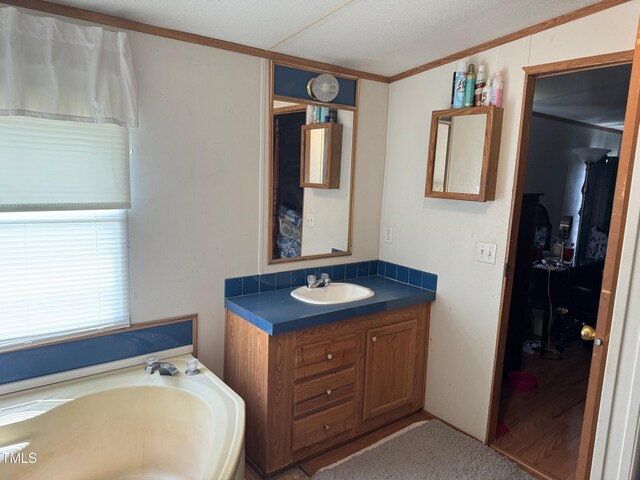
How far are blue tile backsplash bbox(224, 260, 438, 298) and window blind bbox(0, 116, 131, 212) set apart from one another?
77cm

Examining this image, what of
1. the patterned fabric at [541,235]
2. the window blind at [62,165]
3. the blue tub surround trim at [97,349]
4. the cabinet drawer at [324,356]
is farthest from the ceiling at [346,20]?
the patterned fabric at [541,235]

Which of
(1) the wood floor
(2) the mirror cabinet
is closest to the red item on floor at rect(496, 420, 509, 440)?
(1) the wood floor

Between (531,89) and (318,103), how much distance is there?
117 centimetres

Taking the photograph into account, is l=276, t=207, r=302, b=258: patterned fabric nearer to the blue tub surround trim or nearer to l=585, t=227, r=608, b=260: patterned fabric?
the blue tub surround trim

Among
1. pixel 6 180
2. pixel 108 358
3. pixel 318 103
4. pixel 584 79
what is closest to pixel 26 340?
pixel 108 358

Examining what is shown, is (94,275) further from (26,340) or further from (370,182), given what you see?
(370,182)

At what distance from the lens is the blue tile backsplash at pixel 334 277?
2.48 metres

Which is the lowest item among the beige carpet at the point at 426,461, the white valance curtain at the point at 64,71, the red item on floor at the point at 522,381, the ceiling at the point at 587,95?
the beige carpet at the point at 426,461

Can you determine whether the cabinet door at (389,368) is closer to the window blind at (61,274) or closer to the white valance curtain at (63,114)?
the window blind at (61,274)

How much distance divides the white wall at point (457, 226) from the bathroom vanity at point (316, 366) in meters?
0.19

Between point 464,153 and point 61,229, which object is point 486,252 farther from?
point 61,229

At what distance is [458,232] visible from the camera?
8.43ft

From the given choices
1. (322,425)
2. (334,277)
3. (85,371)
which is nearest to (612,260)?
(322,425)

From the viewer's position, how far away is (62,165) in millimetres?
1845
